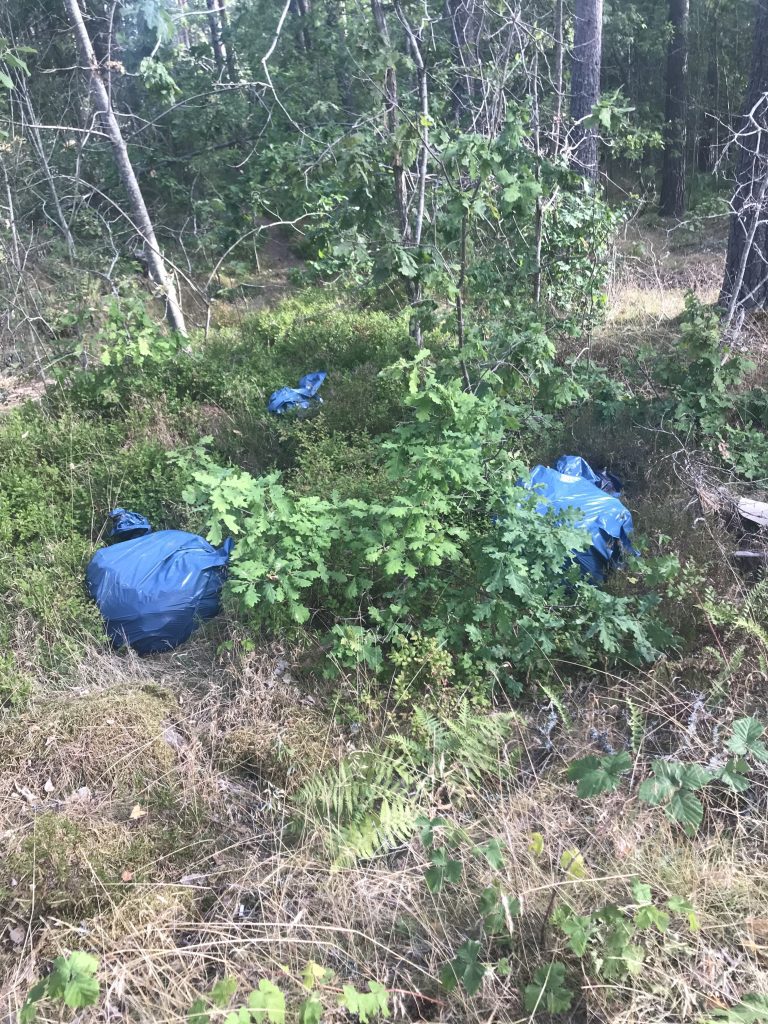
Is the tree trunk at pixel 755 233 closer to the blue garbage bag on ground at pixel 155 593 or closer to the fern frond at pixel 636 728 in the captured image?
the fern frond at pixel 636 728

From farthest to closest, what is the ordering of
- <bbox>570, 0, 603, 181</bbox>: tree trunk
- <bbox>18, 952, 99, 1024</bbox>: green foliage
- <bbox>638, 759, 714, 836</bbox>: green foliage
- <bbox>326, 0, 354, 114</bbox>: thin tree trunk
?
1. <bbox>326, 0, 354, 114</bbox>: thin tree trunk
2. <bbox>570, 0, 603, 181</bbox>: tree trunk
3. <bbox>638, 759, 714, 836</bbox>: green foliage
4. <bbox>18, 952, 99, 1024</bbox>: green foliage

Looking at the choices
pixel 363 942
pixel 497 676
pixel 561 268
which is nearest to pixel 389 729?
pixel 497 676

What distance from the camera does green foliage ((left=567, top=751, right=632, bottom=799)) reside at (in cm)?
187

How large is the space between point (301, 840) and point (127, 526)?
6.92 feet

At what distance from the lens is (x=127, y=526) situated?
12.5 ft

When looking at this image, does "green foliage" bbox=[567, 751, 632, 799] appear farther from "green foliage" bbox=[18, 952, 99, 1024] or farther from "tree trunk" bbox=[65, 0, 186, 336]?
"tree trunk" bbox=[65, 0, 186, 336]

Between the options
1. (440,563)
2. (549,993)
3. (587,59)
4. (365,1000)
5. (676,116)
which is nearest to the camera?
(365,1000)

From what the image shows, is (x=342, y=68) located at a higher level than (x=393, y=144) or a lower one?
higher

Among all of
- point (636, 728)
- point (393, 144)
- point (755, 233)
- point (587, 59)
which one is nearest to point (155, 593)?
point (636, 728)

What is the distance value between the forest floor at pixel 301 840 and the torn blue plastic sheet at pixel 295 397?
79.1 inches

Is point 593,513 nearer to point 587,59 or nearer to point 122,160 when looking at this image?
point 122,160

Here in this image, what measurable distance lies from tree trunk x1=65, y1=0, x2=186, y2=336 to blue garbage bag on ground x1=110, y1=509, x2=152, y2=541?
7.18 ft

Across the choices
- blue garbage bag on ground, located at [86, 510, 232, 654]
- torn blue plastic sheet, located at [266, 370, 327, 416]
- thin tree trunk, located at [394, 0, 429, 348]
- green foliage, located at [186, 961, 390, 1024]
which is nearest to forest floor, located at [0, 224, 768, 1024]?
blue garbage bag on ground, located at [86, 510, 232, 654]

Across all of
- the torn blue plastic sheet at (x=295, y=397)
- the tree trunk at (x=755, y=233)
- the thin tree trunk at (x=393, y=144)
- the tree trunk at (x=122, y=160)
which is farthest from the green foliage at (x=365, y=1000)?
the tree trunk at (x=122, y=160)
